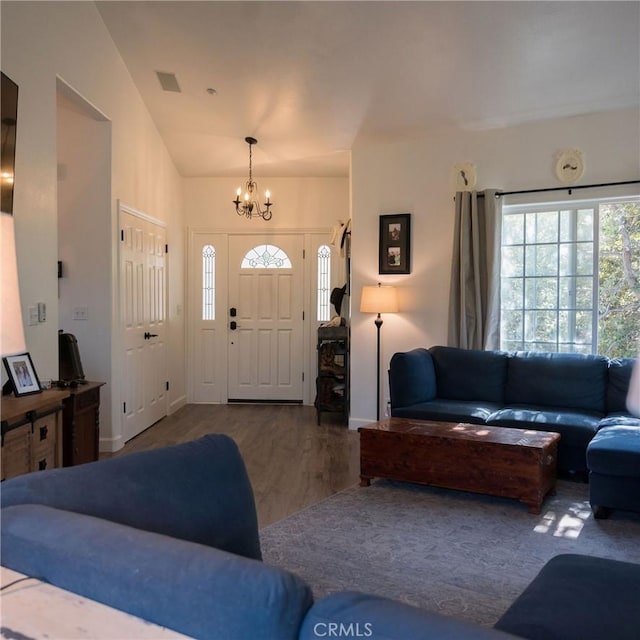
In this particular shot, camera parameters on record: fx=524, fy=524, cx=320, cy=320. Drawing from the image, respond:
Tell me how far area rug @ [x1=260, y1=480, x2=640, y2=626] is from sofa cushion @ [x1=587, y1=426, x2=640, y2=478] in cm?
29

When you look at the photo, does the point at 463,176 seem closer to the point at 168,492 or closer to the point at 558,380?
the point at 558,380

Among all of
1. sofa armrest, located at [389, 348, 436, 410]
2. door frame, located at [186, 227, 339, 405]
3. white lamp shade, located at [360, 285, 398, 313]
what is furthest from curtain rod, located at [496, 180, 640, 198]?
door frame, located at [186, 227, 339, 405]

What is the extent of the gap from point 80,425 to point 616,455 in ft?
9.94

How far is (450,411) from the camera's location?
12.5ft

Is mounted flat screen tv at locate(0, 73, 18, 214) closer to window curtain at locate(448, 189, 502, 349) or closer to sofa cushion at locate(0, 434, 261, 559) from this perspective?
sofa cushion at locate(0, 434, 261, 559)

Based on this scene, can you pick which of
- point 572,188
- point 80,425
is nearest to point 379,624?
point 80,425

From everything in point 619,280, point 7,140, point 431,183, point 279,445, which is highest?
point 431,183

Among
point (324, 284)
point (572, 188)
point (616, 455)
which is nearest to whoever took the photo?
point (616, 455)

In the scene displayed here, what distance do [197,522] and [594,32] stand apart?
3794mm

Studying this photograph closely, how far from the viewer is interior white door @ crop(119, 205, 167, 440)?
4.56 meters

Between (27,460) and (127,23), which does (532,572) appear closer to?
(27,460)

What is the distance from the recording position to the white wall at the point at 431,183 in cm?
416

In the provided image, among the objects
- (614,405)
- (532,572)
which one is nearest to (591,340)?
(614,405)

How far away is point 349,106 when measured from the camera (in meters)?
4.51
